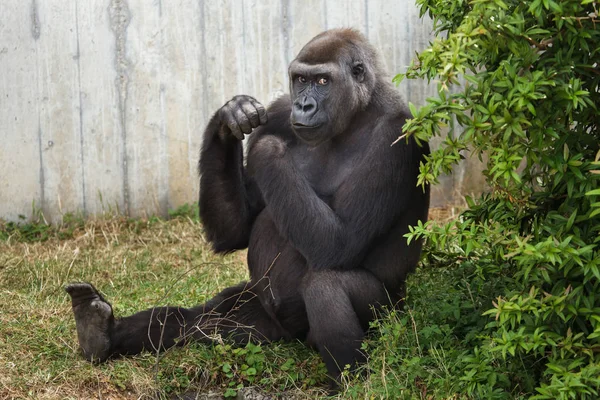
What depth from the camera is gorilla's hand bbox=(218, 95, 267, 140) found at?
4.12 metres

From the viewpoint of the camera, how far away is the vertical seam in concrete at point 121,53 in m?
6.16

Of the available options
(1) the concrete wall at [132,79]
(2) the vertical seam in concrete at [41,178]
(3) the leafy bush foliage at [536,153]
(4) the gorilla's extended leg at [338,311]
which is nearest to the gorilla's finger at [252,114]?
(4) the gorilla's extended leg at [338,311]

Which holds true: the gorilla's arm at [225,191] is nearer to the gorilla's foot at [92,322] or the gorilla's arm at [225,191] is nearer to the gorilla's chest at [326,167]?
the gorilla's chest at [326,167]

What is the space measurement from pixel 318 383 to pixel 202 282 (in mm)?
1403

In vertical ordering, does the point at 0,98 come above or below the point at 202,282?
above

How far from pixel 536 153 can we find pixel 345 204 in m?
1.09

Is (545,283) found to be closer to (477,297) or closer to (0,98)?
(477,297)

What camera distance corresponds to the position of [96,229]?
239 inches

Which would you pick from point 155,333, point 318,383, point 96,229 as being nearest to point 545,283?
point 318,383

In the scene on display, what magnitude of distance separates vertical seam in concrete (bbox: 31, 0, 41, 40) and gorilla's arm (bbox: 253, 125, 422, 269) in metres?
2.80

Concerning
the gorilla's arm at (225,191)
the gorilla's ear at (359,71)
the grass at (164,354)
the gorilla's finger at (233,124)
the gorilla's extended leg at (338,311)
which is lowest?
the grass at (164,354)

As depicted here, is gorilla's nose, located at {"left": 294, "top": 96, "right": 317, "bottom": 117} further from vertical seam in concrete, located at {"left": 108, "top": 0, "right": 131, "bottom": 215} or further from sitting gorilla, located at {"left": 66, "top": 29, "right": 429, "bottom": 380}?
vertical seam in concrete, located at {"left": 108, "top": 0, "right": 131, "bottom": 215}

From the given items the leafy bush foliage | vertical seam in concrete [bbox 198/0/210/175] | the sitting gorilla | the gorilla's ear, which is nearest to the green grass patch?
the sitting gorilla

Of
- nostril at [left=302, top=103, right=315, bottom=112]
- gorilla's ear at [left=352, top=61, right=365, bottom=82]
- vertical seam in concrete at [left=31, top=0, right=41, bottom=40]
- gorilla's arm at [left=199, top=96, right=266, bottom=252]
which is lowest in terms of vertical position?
gorilla's arm at [left=199, top=96, right=266, bottom=252]
